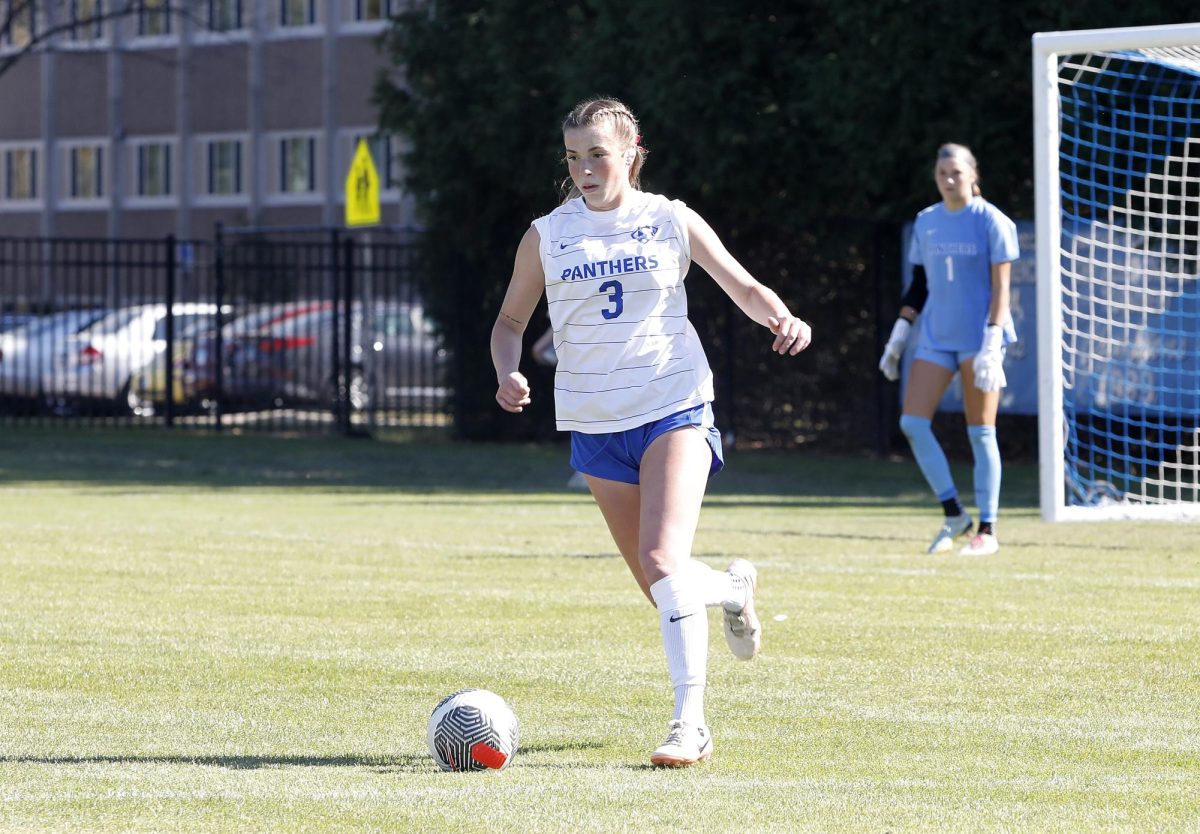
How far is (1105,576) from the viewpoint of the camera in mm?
10344

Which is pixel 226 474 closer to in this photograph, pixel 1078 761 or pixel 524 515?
pixel 524 515

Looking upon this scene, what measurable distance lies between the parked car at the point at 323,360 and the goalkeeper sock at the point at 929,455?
13976 millimetres

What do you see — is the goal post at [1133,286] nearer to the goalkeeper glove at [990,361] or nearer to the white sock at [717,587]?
the goalkeeper glove at [990,361]

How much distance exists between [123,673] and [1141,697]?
3.48 metres

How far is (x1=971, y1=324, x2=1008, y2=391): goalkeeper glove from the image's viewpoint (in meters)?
11.1

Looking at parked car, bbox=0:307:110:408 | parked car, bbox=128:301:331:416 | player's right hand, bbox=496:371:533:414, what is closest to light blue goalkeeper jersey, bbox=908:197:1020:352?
player's right hand, bbox=496:371:533:414

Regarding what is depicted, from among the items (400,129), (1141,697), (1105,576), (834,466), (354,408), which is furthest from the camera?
(354,408)

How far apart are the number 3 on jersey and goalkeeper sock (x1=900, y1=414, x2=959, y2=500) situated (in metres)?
5.86

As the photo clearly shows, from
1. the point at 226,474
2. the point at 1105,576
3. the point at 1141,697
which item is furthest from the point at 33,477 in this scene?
the point at 1141,697

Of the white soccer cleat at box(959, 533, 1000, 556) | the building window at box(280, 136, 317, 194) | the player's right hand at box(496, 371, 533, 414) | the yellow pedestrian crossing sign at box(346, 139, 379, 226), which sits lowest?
the white soccer cleat at box(959, 533, 1000, 556)

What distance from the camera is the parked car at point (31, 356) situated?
2672 cm

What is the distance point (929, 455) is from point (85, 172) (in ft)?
148

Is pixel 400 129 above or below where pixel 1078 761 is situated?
above

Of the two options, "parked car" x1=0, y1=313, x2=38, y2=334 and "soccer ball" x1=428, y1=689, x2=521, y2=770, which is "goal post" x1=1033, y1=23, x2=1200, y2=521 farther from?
"parked car" x1=0, y1=313, x2=38, y2=334
